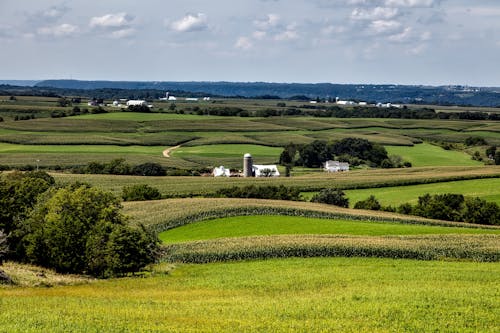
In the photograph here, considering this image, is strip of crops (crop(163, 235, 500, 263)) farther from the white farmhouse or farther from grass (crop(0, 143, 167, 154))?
grass (crop(0, 143, 167, 154))

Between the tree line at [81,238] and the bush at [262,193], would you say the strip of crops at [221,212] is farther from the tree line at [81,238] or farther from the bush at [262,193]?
the tree line at [81,238]

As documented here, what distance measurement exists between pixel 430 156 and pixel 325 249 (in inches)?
3672

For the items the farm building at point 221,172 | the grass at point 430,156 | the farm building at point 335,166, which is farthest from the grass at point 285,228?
the grass at point 430,156

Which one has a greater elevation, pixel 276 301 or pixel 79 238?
pixel 276 301

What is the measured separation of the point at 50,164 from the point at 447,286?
8857 cm

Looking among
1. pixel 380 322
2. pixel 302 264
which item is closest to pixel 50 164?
pixel 302 264

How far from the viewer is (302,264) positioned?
149 ft

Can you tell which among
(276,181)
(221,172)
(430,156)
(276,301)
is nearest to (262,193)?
→ (276,181)

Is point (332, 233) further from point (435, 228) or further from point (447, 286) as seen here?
point (447, 286)

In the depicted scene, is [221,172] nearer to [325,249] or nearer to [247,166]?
[247,166]

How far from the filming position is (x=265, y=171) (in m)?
120

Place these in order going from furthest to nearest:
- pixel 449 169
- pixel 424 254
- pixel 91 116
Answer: pixel 91 116 < pixel 449 169 < pixel 424 254

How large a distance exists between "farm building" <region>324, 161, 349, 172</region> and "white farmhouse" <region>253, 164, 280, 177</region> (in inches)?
498

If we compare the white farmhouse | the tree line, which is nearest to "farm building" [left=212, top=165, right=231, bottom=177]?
the white farmhouse
